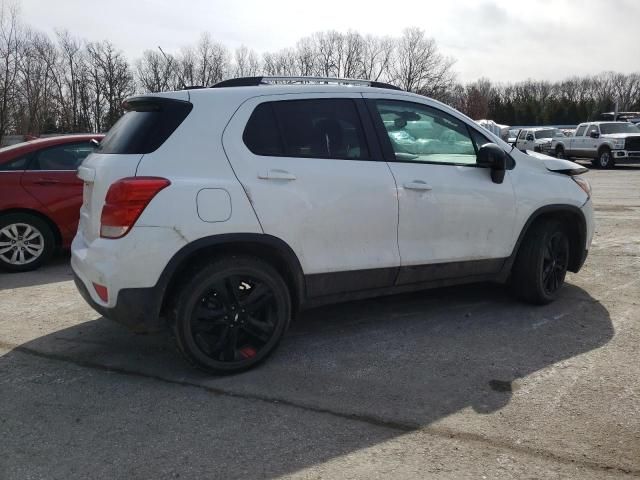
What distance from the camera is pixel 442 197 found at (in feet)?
Result: 14.2

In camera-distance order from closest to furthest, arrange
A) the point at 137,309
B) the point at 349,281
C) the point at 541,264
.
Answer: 1. the point at 137,309
2. the point at 349,281
3. the point at 541,264

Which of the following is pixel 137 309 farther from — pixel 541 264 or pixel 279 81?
pixel 541 264

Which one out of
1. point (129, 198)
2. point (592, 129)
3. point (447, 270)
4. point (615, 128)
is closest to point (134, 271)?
point (129, 198)

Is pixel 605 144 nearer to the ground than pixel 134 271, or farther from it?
farther from it

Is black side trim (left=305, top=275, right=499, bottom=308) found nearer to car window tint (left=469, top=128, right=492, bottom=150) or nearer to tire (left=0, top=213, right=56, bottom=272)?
car window tint (left=469, top=128, right=492, bottom=150)

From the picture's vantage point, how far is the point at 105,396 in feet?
11.5

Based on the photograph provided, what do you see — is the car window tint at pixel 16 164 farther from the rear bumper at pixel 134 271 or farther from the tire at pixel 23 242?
the rear bumper at pixel 134 271

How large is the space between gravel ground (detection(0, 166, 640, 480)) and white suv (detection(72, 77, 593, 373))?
41 centimetres

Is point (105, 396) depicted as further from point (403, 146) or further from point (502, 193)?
point (502, 193)

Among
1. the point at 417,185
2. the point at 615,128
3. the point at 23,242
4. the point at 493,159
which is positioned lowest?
the point at 23,242

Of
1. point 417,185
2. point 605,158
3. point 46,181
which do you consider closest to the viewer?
point 417,185

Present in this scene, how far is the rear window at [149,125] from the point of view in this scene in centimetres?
352

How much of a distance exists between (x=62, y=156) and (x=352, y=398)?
5275 mm

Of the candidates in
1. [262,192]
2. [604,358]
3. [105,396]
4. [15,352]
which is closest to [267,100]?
[262,192]
